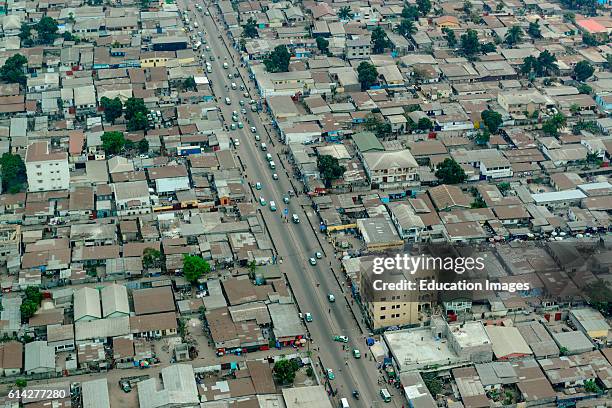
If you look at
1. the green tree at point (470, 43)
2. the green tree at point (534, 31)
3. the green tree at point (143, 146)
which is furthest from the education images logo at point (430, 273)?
the green tree at point (534, 31)

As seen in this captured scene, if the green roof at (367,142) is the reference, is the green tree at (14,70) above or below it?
below

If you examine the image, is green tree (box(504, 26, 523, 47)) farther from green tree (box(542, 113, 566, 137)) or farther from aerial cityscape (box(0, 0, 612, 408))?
green tree (box(542, 113, 566, 137))

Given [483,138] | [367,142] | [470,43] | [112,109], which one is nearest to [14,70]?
[112,109]

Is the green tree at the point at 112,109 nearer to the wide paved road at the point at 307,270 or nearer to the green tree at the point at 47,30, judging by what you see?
the wide paved road at the point at 307,270

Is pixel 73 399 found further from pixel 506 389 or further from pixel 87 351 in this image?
pixel 506 389

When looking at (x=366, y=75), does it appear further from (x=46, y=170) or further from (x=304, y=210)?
(x=46, y=170)

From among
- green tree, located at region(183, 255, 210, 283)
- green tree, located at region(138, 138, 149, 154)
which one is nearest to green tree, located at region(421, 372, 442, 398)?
green tree, located at region(183, 255, 210, 283)
